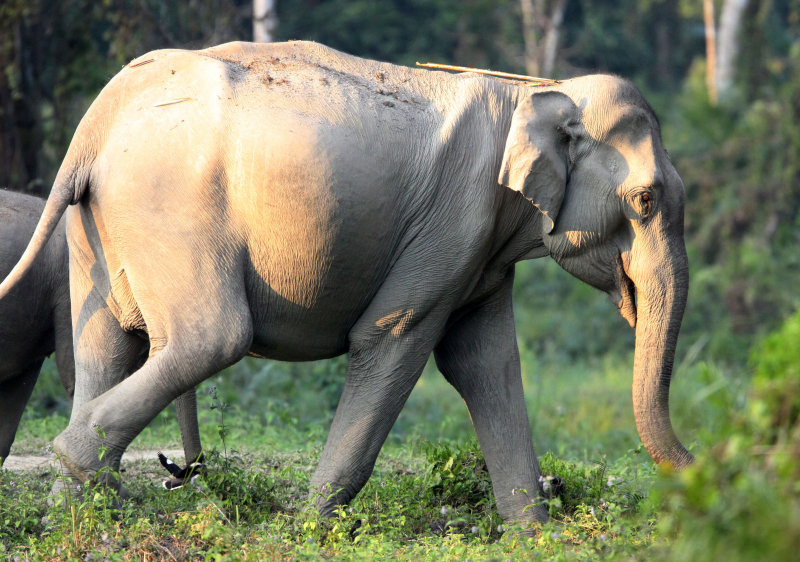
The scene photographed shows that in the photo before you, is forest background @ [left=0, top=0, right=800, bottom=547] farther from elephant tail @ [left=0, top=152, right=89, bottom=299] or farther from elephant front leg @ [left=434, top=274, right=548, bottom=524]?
elephant tail @ [left=0, top=152, right=89, bottom=299]

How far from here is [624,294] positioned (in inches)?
167

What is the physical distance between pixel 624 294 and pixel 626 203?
41 centimetres

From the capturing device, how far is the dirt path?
520 centimetres

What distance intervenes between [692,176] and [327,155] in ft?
35.0

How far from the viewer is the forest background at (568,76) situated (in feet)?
24.2

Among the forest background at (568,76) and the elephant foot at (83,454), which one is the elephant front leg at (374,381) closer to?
the elephant foot at (83,454)

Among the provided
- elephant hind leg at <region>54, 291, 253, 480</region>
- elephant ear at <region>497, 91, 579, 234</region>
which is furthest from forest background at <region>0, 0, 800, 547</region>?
elephant hind leg at <region>54, 291, 253, 480</region>

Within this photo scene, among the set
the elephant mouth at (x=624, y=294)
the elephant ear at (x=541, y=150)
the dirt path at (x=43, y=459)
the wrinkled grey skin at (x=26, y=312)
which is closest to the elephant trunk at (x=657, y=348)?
the elephant mouth at (x=624, y=294)

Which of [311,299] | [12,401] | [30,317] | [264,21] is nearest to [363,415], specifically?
[311,299]

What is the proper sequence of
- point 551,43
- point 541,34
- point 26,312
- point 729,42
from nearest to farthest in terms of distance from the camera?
point 26,312
point 729,42
point 551,43
point 541,34

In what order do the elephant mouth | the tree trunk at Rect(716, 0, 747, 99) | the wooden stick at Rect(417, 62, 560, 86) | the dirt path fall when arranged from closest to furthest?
1. the elephant mouth
2. the wooden stick at Rect(417, 62, 560, 86)
3. the dirt path
4. the tree trunk at Rect(716, 0, 747, 99)

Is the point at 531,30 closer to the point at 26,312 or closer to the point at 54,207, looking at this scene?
the point at 26,312

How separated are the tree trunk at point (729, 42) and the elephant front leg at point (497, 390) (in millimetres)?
11214

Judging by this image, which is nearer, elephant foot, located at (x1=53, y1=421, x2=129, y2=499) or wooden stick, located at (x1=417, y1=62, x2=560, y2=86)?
elephant foot, located at (x1=53, y1=421, x2=129, y2=499)
